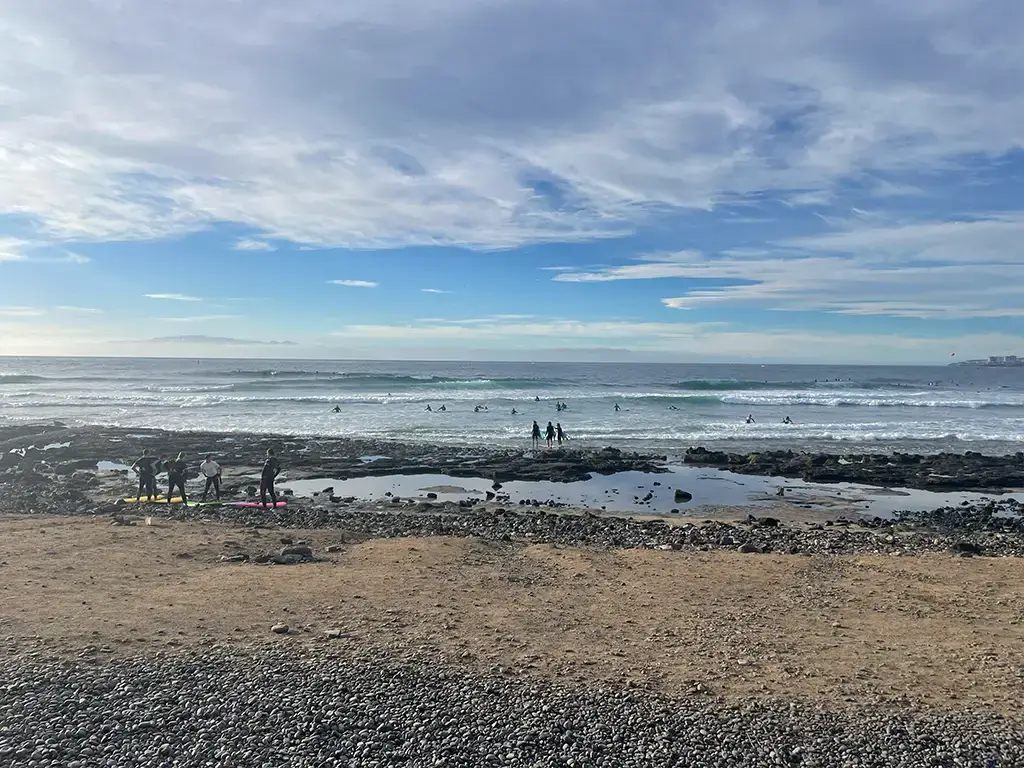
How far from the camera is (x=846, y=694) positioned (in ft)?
20.2

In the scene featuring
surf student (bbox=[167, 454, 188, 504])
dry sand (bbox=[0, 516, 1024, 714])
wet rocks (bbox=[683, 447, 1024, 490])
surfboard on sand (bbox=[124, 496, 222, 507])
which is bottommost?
wet rocks (bbox=[683, 447, 1024, 490])

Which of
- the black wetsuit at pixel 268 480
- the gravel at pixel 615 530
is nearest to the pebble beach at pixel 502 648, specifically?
the gravel at pixel 615 530

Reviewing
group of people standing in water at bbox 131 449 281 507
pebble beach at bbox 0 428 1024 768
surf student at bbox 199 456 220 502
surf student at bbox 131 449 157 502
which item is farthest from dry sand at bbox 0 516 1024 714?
surf student at bbox 199 456 220 502

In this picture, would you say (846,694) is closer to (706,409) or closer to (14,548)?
(14,548)

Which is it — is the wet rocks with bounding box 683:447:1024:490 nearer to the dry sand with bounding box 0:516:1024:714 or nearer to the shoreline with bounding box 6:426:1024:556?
the shoreline with bounding box 6:426:1024:556

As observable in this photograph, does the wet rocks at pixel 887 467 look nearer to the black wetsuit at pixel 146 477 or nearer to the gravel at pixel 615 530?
the gravel at pixel 615 530

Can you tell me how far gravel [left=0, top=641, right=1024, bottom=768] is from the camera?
520 centimetres

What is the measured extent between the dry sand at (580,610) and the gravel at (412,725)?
0.42 meters

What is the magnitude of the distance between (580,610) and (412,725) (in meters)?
3.22

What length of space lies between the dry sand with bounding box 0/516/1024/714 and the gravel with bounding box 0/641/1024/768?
420 millimetres

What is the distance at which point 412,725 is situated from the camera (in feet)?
18.4

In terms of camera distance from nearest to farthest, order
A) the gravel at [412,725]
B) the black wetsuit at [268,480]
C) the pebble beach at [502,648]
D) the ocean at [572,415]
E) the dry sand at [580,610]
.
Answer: the gravel at [412,725]
the pebble beach at [502,648]
the dry sand at [580,610]
the black wetsuit at [268,480]
the ocean at [572,415]

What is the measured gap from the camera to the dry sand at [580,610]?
6656 millimetres

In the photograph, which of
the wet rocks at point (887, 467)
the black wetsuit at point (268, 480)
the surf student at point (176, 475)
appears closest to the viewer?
the black wetsuit at point (268, 480)
